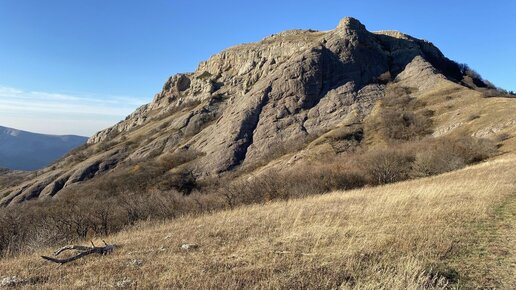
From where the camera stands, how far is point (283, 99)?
253 ft

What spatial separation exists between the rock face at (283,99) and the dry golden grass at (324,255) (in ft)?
166

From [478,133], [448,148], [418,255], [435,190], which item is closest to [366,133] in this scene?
[478,133]

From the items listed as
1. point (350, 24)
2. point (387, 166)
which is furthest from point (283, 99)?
point (387, 166)

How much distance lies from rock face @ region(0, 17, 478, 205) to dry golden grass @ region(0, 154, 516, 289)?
50.5 meters

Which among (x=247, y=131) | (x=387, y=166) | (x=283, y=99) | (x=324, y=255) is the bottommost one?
(x=324, y=255)

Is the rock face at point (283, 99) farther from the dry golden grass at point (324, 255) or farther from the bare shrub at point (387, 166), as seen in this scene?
the dry golden grass at point (324, 255)

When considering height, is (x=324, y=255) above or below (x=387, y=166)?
below

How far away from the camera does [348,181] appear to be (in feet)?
112

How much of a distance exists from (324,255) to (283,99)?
228ft

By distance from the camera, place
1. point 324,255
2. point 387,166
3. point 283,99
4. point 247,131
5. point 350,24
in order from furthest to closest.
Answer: point 350,24
point 283,99
point 247,131
point 387,166
point 324,255

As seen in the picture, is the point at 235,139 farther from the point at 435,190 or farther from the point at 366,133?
the point at 435,190

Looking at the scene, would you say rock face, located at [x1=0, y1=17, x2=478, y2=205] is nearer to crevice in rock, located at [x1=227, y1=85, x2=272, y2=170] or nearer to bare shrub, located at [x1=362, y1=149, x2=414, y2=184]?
crevice in rock, located at [x1=227, y1=85, x2=272, y2=170]

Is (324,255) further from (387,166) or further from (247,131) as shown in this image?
(247,131)

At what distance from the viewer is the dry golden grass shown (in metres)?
6.93
